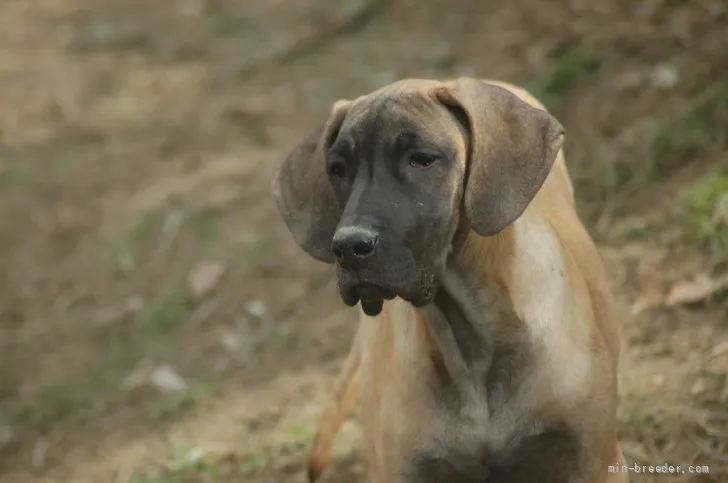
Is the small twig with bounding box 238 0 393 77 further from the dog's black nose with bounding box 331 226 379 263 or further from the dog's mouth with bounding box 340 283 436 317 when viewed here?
the dog's black nose with bounding box 331 226 379 263

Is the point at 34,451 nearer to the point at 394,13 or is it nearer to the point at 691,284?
the point at 691,284

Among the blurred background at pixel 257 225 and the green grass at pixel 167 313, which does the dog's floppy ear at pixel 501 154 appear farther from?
the green grass at pixel 167 313

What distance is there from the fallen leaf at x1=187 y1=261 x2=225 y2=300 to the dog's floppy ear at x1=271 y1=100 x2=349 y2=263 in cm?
273

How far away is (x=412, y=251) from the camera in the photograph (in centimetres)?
316

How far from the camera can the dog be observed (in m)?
3.21

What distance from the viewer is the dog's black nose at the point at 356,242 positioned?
3064 millimetres

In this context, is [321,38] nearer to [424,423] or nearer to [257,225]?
[257,225]

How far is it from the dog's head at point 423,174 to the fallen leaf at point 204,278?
2970 millimetres

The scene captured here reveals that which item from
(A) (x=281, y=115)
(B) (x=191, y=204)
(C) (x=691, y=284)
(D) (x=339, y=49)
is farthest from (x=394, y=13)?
(C) (x=691, y=284)

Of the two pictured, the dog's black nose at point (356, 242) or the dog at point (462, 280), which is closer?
the dog's black nose at point (356, 242)

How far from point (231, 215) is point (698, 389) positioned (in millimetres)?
3023

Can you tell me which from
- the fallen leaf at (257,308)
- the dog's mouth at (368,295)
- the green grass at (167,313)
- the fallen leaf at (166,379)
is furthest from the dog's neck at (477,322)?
the green grass at (167,313)

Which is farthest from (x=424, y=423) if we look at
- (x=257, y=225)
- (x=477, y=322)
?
(x=257, y=225)

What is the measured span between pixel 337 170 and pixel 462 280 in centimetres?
45
